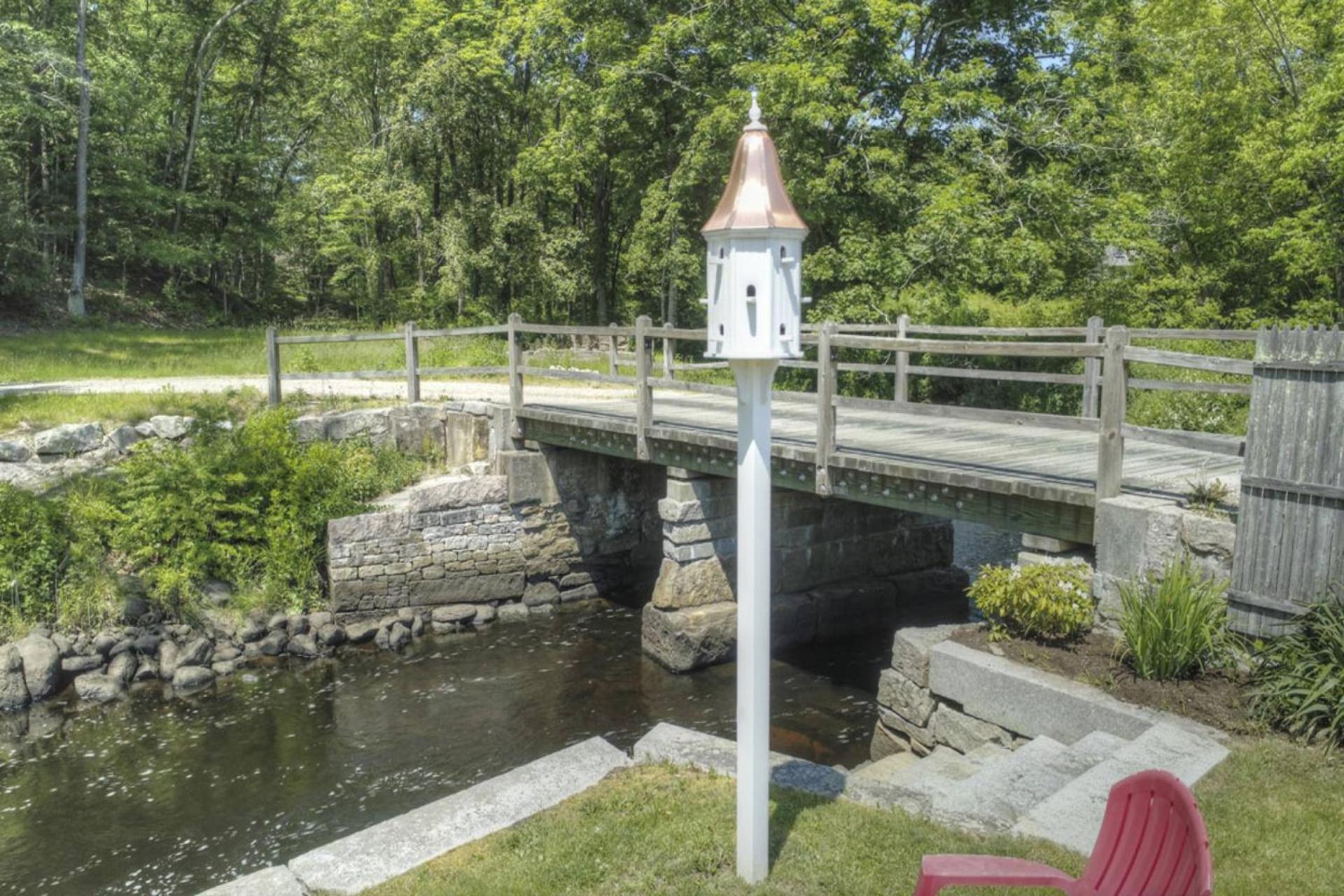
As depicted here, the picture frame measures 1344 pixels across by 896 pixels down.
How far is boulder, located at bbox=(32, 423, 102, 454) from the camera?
1256 cm

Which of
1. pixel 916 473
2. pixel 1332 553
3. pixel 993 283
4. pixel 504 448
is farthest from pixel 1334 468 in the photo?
pixel 993 283

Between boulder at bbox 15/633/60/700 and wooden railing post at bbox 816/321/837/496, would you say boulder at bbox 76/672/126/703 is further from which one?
wooden railing post at bbox 816/321/837/496

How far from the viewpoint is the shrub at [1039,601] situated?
673 cm

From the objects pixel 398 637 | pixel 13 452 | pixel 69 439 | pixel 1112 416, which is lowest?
pixel 398 637

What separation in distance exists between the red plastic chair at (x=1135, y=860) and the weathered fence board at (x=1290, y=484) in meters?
3.64

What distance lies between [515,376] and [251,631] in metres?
4.46

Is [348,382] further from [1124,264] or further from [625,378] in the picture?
[1124,264]

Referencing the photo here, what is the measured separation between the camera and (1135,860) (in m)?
2.88

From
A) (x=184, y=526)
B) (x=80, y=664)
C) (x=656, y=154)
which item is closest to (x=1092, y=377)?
(x=184, y=526)

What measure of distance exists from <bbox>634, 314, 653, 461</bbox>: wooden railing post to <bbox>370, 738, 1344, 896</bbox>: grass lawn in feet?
21.0

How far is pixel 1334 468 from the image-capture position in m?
5.75

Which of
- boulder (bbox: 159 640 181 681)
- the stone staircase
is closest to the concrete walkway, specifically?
the stone staircase

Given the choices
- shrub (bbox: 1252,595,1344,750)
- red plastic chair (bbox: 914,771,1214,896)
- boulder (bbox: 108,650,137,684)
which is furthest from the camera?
boulder (bbox: 108,650,137,684)

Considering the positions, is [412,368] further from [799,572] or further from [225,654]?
[799,572]
